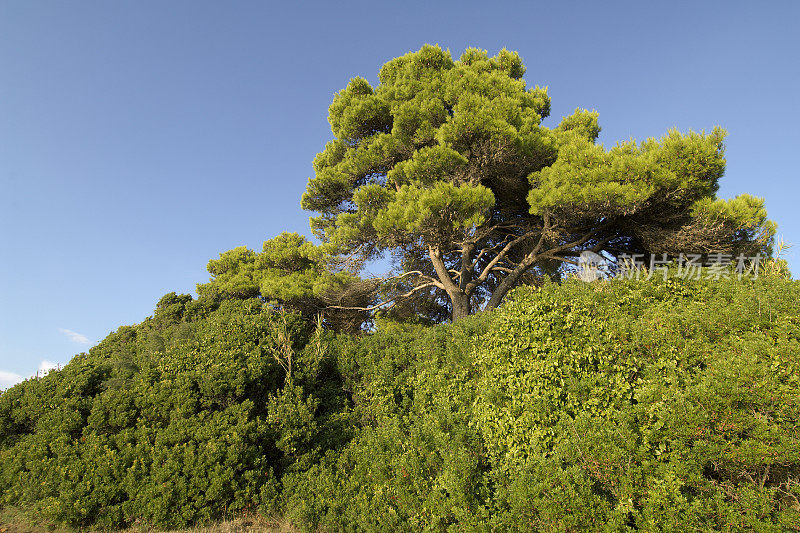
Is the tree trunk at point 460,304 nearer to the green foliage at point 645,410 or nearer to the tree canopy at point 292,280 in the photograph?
the tree canopy at point 292,280

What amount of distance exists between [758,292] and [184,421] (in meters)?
8.28

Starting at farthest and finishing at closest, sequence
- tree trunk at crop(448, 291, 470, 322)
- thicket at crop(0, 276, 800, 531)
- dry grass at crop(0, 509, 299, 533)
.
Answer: tree trunk at crop(448, 291, 470, 322) → dry grass at crop(0, 509, 299, 533) → thicket at crop(0, 276, 800, 531)

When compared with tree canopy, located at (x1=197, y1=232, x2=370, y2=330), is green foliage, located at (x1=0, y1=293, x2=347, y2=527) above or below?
below

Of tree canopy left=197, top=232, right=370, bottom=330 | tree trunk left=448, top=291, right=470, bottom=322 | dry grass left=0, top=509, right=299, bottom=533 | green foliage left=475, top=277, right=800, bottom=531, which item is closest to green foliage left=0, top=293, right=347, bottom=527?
dry grass left=0, top=509, right=299, bottom=533

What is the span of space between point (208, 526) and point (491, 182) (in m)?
10.4

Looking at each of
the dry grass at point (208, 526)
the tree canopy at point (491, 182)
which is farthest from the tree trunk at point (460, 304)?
the dry grass at point (208, 526)

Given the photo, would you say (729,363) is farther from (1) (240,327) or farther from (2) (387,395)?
(1) (240,327)

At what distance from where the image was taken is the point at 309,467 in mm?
6793

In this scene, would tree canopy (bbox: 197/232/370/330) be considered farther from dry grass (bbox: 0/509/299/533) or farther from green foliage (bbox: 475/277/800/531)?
green foliage (bbox: 475/277/800/531)

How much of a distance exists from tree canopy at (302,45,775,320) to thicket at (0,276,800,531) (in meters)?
3.27

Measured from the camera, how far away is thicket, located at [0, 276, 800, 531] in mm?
3779

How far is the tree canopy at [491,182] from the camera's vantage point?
8.77m

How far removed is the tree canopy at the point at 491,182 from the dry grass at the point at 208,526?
6278mm

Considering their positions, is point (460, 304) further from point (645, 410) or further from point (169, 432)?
point (169, 432)
